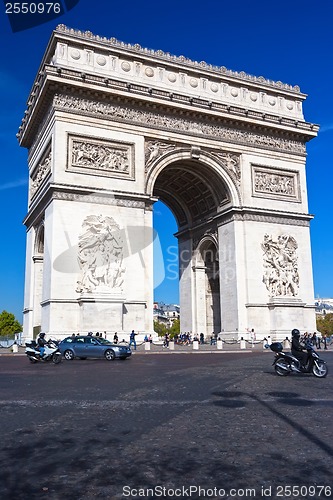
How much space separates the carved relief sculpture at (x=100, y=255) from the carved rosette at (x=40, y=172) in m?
4.19

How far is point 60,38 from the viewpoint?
2667 centimetres

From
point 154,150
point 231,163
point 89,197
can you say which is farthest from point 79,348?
point 231,163

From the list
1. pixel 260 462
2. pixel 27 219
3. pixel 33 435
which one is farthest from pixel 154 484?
pixel 27 219

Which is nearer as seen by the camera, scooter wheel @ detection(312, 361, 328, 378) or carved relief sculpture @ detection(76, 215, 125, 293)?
scooter wheel @ detection(312, 361, 328, 378)

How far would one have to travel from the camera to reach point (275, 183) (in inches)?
1266

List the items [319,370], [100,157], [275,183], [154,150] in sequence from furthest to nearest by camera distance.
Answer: [275,183]
[154,150]
[100,157]
[319,370]

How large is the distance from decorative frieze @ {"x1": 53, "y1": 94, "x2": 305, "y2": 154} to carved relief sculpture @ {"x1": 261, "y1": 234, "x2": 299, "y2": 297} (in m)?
6.32

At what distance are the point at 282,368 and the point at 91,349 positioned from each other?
939cm

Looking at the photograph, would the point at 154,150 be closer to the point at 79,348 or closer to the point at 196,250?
the point at 196,250

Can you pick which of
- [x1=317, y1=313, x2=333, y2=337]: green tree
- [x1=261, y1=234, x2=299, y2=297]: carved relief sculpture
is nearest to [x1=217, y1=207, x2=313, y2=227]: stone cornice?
[x1=261, y1=234, x2=299, y2=297]: carved relief sculpture

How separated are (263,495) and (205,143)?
28085 millimetres

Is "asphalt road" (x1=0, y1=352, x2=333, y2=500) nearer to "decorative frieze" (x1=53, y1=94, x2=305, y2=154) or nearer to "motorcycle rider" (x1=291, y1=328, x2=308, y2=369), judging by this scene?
"motorcycle rider" (x1=291, y1=328, x2=308, y2=369)

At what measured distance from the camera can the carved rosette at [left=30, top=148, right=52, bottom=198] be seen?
2764cm

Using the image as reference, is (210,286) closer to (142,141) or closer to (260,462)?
(142,141)
